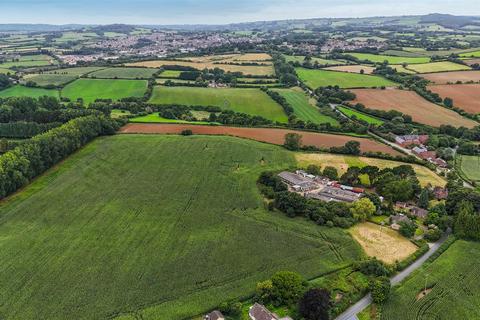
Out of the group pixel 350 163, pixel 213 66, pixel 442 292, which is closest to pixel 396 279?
→ pixel 442 292

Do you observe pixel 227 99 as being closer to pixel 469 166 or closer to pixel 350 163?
pixel 350 163

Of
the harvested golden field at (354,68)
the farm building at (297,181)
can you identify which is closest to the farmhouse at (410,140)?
the farm building at (297,181)

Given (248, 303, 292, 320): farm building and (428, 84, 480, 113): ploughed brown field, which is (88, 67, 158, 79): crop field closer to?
(428, 84, 480, 113): ploughed brown field

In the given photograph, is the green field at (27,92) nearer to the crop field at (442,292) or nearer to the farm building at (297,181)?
the farm building at (297,181)

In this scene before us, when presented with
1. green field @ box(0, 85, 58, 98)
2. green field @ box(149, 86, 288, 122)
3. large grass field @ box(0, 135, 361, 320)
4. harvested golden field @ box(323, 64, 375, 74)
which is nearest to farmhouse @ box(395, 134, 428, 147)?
green field @ box(149, 86, 288, 122)

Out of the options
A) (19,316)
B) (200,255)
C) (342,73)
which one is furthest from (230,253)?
(342,73)

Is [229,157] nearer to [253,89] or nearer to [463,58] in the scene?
[253,89]
